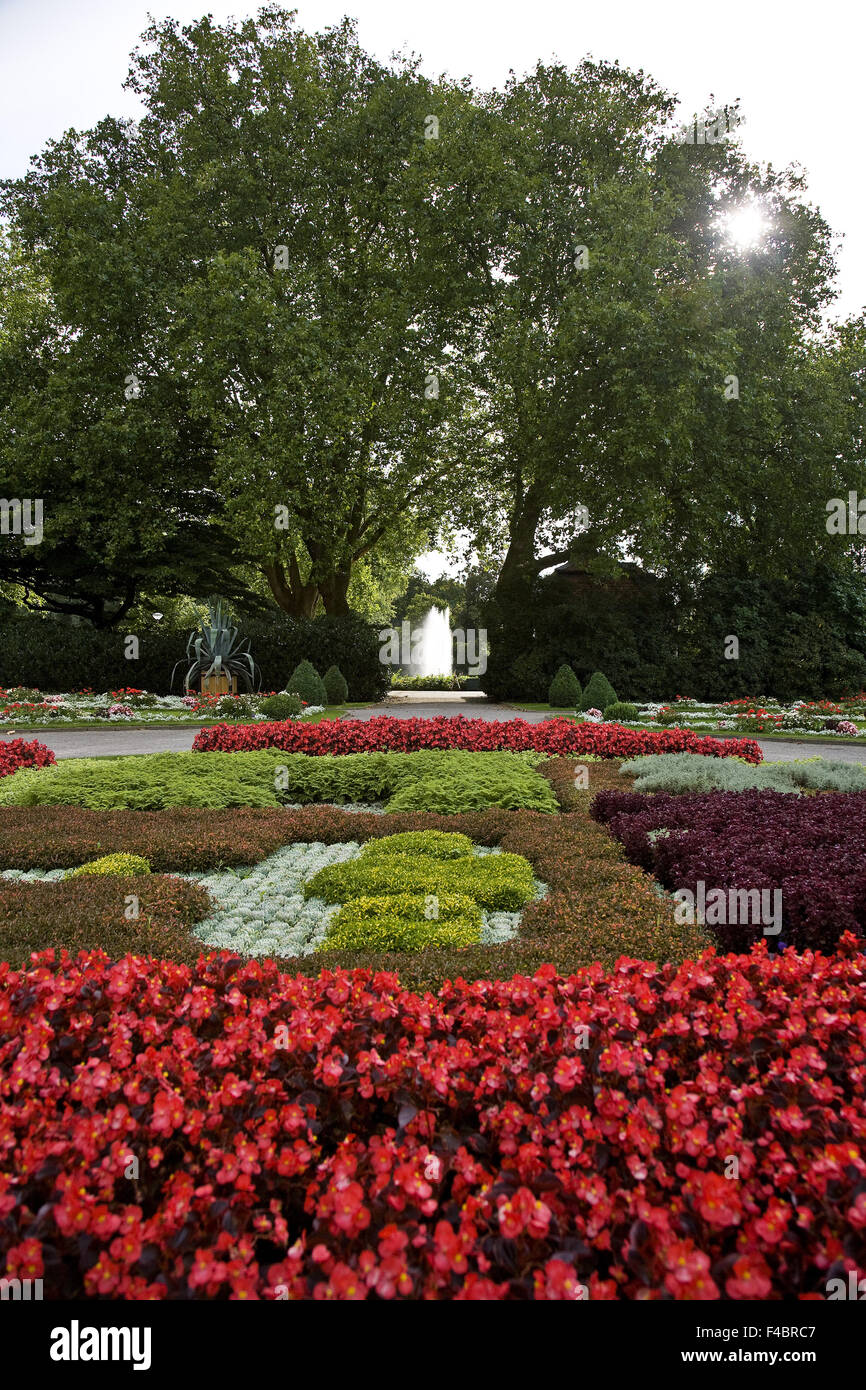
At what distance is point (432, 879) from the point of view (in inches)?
177

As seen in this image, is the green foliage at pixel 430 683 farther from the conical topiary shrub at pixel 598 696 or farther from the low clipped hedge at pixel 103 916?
the low clipped hedge at pixel 103 916

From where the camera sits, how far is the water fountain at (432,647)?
49281 millimetres

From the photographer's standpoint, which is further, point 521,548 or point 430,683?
point 430,683

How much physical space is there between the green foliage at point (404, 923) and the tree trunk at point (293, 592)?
2164 centimetres

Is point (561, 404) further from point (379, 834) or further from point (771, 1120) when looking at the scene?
point (771, 1120)

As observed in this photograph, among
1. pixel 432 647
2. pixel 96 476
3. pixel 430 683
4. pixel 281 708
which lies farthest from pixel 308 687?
pixel 432 647

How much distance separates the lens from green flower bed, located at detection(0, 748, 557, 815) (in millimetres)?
6871

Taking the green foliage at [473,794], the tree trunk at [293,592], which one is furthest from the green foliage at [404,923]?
the tree trunk at [293,592]

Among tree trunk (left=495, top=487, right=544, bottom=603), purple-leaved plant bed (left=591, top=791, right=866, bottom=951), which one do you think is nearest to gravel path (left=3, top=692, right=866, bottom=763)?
purple-leaved plant bed (left=591, top=791, right=866, bottom=951)

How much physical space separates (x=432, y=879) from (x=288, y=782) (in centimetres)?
343

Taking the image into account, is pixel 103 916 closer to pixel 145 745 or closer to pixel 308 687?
pixel 145 745
